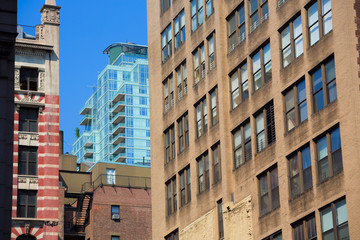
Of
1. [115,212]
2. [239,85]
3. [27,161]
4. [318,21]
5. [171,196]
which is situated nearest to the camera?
[318,21]

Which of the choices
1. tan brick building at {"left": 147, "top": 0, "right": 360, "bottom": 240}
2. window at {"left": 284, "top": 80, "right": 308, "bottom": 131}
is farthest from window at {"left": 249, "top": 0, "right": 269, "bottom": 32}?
window at {"left": 284, "top": 80, "right": 308, "bottom": 131}

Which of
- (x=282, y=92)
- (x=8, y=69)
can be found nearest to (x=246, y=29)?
(x=282, y=92)

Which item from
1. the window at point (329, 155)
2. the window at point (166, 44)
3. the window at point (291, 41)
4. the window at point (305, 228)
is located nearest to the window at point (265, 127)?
the window at point (291, 41)

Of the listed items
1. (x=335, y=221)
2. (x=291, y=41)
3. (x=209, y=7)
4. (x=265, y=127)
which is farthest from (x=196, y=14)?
(x=335, y=221)

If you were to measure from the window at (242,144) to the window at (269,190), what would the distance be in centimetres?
242

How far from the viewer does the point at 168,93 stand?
67625 mm

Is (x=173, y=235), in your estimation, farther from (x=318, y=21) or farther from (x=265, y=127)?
(x=318, y=21)

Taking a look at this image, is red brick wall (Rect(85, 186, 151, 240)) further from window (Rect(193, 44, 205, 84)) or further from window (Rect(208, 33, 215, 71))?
window (Rect(208, 33, 215, 71))

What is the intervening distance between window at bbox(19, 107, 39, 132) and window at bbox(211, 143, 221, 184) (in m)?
21.3

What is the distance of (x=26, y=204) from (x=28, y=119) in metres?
6.82

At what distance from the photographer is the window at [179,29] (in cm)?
6650

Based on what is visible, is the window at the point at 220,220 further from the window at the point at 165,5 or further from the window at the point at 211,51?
the window at the point at 165,5

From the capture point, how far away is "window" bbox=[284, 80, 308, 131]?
50.1m

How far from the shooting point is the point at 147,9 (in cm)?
7288
